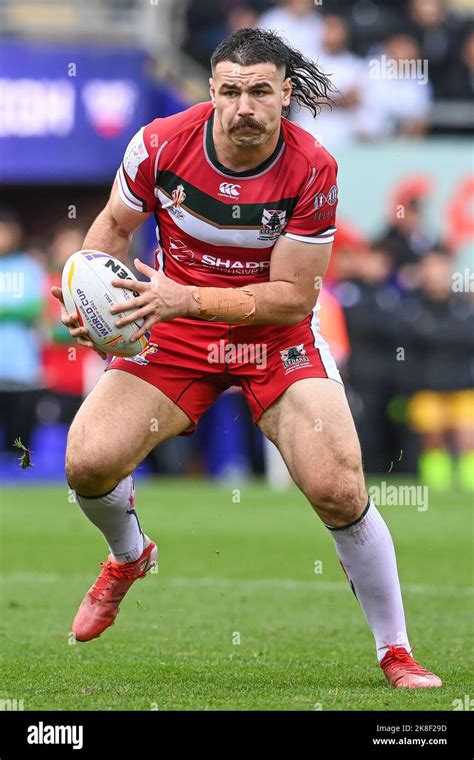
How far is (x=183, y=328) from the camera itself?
6.61 meters

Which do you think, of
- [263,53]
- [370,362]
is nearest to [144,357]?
[263,53]

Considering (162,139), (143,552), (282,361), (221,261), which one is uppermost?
(162,139)

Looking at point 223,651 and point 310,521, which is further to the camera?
point 310,521

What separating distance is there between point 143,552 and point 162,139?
6.29ft

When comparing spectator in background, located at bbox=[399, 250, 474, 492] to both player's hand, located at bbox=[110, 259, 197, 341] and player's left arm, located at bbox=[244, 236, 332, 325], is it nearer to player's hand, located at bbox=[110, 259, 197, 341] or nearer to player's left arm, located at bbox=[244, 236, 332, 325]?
player's left arm, located at bbox=[244, 236, 332, 325]

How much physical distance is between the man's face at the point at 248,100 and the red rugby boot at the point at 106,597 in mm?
2032

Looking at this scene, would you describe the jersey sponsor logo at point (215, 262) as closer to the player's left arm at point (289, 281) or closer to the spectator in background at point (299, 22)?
the player's left arm at point (289, 281)

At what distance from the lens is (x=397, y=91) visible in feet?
59.0

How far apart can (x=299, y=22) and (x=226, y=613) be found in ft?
36.3

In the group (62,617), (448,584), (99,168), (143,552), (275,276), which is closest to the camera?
(275,276)

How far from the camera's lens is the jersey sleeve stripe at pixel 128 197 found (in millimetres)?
6363

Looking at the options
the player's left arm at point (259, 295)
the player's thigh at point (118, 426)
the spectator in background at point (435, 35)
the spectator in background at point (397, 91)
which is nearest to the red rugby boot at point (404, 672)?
the player's thigh at point (118, 426)
